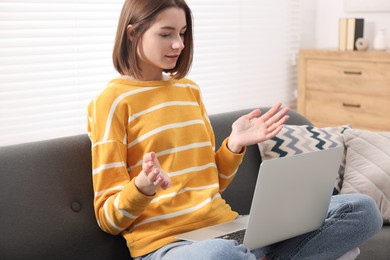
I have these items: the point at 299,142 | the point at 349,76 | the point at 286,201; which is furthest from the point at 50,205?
the point at 349,76

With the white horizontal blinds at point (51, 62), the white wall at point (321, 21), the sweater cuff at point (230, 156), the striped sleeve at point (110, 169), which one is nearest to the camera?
the striped sleeve at point (110, 169)

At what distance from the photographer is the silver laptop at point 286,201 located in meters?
1.66

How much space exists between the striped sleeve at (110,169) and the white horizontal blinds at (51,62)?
1244 mm

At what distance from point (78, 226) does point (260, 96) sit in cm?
275

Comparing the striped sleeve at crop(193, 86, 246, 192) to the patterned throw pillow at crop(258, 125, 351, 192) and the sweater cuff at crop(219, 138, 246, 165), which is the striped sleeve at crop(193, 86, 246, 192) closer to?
the sweater cuff at crop(219, 138, 246, 165)

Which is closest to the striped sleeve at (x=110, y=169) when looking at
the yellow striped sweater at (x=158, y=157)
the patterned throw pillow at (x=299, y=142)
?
the yellow striped sweater at (x=158, y=157)

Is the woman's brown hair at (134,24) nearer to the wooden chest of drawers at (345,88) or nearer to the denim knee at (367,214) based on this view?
the denim knee at (367,214)

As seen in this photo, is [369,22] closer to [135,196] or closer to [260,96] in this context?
[260,96]

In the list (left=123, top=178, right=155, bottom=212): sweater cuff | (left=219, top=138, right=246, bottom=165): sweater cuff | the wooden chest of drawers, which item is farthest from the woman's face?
the wooden chest of drawers

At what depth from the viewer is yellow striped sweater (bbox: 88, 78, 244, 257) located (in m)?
1.82

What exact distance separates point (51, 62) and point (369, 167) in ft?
5.22

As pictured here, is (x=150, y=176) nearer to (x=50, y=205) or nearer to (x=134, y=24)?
(x=50, y=205)

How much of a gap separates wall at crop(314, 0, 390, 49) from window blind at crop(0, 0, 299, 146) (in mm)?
734

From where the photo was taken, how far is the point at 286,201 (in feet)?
5.66
